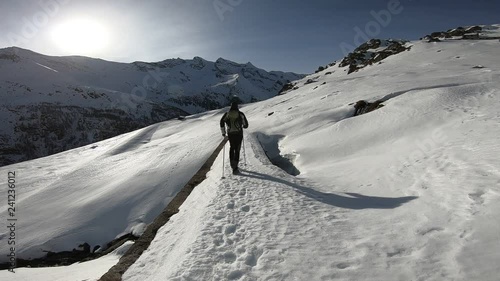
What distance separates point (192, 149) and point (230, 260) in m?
14.6

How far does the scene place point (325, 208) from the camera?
6.24 meters

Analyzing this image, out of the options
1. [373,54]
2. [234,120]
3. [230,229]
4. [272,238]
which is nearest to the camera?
[272,238]

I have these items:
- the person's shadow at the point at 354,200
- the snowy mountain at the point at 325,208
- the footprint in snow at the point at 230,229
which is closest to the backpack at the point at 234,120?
the snowy mountain at the point at 325,208

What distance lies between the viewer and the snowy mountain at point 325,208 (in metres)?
3.90

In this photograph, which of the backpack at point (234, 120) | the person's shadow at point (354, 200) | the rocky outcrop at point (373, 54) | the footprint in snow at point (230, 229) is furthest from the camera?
the rocky outcrop at point (373, 54)

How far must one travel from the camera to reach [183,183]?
1205cm

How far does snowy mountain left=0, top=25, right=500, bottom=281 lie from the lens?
3904mm

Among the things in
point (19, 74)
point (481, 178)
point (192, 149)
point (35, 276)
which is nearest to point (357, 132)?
point (481, 178)

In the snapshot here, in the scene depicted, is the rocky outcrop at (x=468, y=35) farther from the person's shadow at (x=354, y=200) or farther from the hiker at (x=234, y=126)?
the person's shadow at (x=354, y=200)

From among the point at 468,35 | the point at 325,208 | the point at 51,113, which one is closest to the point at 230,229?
the point at 325,208

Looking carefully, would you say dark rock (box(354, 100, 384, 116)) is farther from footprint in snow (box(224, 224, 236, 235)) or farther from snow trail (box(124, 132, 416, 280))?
footprint in snow (box(224, 224, 236, 235))

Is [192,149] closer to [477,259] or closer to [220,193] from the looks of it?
[220,193]

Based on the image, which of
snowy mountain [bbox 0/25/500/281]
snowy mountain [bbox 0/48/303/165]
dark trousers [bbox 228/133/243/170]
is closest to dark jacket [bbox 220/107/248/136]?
dark trousers [bbox 228/133/243/170]

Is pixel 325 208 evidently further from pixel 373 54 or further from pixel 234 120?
pixel 373 54
